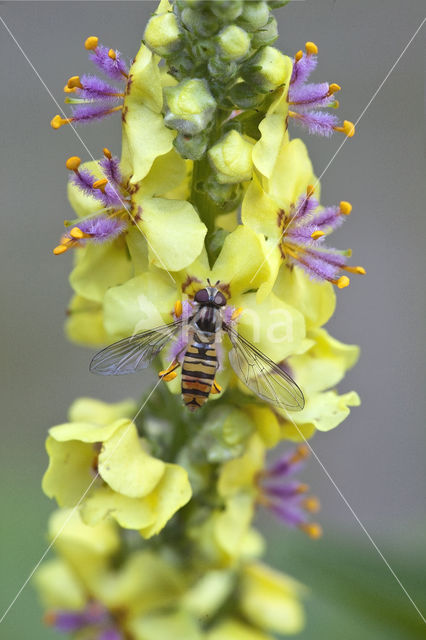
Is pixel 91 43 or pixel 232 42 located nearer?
pixel 232 42

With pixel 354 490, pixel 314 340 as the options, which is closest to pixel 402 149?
pixel 354 490

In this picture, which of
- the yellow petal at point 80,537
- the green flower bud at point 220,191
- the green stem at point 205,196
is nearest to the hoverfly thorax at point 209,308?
the green stem at point 205,196

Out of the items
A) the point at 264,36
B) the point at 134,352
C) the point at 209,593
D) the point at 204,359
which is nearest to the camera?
the point at 264,36

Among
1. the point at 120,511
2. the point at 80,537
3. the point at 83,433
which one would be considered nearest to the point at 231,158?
the point at 83,433

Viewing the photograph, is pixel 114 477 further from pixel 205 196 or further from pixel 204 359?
pixel 205 196

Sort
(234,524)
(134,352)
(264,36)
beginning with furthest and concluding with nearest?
(234,524)
(134,352)
(264,36)

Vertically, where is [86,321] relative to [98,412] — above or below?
above

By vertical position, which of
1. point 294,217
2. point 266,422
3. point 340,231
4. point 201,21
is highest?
point 201,21
